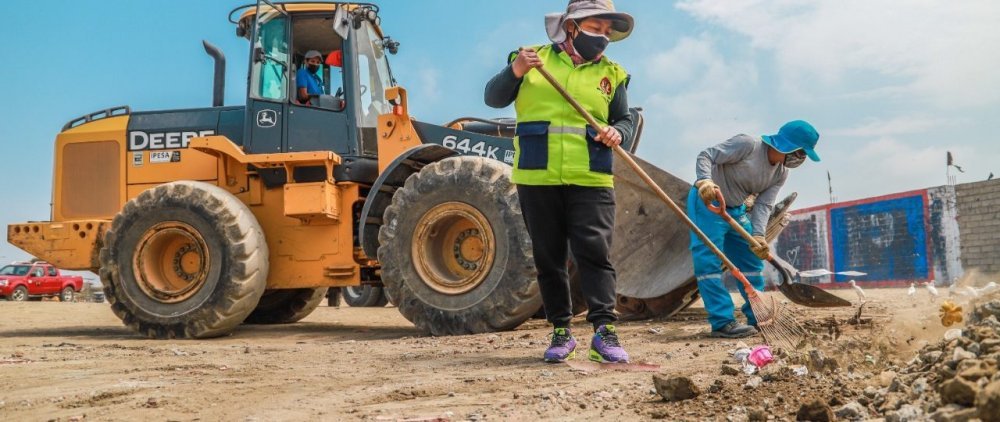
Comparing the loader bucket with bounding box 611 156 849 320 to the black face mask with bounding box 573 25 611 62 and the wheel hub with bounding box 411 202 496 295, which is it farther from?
the black face mask with bounding box 573 25 611 62

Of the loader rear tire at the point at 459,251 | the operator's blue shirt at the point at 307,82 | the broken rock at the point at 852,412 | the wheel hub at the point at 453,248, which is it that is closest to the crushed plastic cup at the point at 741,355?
the broken rock at the point at 852,412

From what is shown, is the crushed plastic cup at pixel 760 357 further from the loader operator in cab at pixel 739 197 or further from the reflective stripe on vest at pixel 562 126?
the loader operator in cab at pixel 739 197

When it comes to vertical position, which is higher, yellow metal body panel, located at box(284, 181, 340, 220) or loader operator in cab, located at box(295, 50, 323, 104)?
loader operator in cab, located at box(295, 50, 323, 104)

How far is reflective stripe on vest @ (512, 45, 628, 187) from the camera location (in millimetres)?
4043

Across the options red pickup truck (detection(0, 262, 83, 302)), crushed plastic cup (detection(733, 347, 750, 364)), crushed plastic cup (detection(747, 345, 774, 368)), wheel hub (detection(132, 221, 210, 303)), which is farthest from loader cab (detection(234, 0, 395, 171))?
red pickup truck (detection(0, 262, 83, 302))

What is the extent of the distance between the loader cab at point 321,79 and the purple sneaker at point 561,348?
3499mm

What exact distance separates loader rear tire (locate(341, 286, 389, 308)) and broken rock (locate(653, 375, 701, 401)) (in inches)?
480

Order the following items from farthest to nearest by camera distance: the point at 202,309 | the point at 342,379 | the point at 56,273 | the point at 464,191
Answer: the point at 56,273 → the point at 202,309 → the point at 464,191 → the point at 342,379

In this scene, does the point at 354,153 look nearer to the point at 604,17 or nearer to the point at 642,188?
the point at 642,188

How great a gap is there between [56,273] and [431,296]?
22.9 meters

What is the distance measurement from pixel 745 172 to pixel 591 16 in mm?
1769

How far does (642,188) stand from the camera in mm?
6961

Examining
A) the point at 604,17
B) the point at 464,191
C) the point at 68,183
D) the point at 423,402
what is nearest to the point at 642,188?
the point at 464,191

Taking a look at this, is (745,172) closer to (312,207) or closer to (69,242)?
(312,207)
